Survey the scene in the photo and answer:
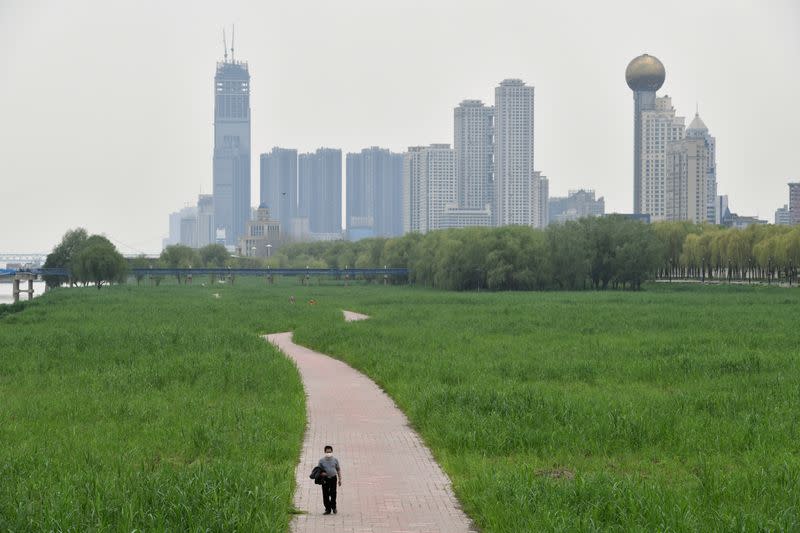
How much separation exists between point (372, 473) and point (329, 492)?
7.21ft

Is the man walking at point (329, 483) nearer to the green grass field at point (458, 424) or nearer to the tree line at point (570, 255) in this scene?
the green grass field at point (458, 424)

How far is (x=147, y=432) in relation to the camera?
57.1 ft

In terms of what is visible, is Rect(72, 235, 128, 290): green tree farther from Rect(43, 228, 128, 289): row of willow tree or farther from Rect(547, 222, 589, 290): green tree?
Rect(547, 222, 589, 290): green tree

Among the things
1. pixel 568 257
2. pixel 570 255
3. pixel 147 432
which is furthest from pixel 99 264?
pixel 147 432

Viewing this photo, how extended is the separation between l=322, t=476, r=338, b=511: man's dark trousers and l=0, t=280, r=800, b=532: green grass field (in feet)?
1.58

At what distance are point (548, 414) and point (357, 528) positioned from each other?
7523 millimetres

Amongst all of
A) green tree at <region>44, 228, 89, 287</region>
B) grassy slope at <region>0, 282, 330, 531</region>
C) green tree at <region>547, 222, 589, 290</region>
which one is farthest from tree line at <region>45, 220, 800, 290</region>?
grassy slope at <region>0, 282, 330, 531</region>

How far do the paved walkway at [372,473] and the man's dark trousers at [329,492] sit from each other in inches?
5.3

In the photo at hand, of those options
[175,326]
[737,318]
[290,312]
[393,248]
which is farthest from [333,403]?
[393,248]

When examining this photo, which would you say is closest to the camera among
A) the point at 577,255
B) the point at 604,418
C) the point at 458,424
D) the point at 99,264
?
the point at 458,424

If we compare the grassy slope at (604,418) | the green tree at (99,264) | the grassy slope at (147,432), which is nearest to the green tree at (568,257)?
the green tree at (99,264)

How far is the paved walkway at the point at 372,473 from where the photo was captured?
11930 mm

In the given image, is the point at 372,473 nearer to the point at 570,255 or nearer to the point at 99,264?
the point at 570,255

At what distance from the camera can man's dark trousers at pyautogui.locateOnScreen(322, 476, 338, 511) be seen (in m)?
12.2
